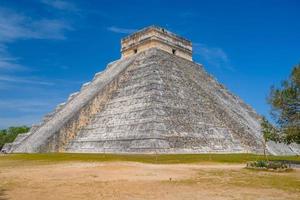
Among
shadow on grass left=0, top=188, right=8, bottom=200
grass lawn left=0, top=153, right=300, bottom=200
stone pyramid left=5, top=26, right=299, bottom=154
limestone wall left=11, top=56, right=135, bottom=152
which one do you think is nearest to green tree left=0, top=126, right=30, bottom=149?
stone pyramid left=5, top=26, right=299, bottom=154

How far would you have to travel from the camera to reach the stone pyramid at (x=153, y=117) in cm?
Answer: 2119

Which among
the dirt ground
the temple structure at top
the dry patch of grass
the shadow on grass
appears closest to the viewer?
the shadow on grass

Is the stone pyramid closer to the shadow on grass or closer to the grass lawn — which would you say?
the grass lawn

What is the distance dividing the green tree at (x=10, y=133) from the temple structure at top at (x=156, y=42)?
2497cm

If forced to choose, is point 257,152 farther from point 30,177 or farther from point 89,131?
point 30,177

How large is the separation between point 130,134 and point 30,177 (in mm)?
10099

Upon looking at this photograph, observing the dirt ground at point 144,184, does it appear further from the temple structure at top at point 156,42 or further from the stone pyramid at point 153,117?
the temple structure at top at point 156,42

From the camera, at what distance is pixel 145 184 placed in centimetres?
1013

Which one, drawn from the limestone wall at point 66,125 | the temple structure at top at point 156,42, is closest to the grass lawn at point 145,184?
the limestone wall at point 66,125

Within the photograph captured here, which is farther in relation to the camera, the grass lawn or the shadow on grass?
the grass lawn

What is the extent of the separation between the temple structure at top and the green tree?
983 inches

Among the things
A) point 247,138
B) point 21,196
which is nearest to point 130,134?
point 247,138

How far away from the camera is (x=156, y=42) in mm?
30969

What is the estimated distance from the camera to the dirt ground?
850 cm
